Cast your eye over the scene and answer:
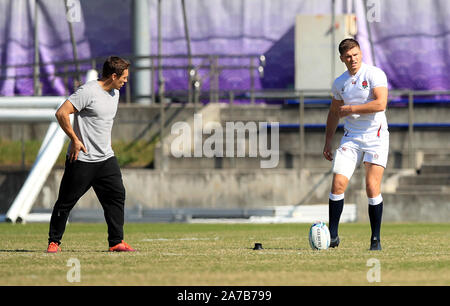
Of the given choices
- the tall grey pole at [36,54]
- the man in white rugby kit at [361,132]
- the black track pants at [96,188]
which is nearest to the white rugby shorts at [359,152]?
the man in white rugby kit at [361,132]

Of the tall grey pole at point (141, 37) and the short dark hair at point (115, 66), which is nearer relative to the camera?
the short dark hair at point (115, 66)

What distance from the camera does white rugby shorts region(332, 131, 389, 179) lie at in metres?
10.3

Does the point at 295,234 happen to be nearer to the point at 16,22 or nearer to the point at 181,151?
the point at 181,151

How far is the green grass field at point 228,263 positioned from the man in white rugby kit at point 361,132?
423 mm

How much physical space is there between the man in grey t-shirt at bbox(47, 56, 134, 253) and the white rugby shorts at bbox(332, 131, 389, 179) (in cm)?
219

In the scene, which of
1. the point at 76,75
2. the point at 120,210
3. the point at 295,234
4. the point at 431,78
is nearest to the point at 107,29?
the point at 76,75

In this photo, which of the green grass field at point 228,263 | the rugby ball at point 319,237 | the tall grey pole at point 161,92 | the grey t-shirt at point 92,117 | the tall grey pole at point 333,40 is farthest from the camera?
the tall grey pole at point 333,40

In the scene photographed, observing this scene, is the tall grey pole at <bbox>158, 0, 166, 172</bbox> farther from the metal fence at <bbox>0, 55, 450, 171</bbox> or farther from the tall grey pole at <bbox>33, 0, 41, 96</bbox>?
the tall grey pole at <bbox>33, 0, 41, 96</bbox>

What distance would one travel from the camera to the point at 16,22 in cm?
2748

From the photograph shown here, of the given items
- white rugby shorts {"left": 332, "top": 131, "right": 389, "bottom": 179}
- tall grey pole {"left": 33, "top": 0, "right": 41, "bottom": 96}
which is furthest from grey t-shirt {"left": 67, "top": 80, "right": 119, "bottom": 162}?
tall grey pole {"left": 33, "top": 0, "right": 41, "bottom": 96}

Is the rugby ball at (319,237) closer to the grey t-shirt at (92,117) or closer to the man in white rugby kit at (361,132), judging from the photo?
the man in white rugby kit at (361,132)

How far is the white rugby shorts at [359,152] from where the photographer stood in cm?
1032

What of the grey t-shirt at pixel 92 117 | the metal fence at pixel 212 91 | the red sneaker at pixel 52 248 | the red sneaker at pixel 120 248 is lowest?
the red sneaker at pixel 120 248

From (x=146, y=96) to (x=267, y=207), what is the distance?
4991 millimetres
